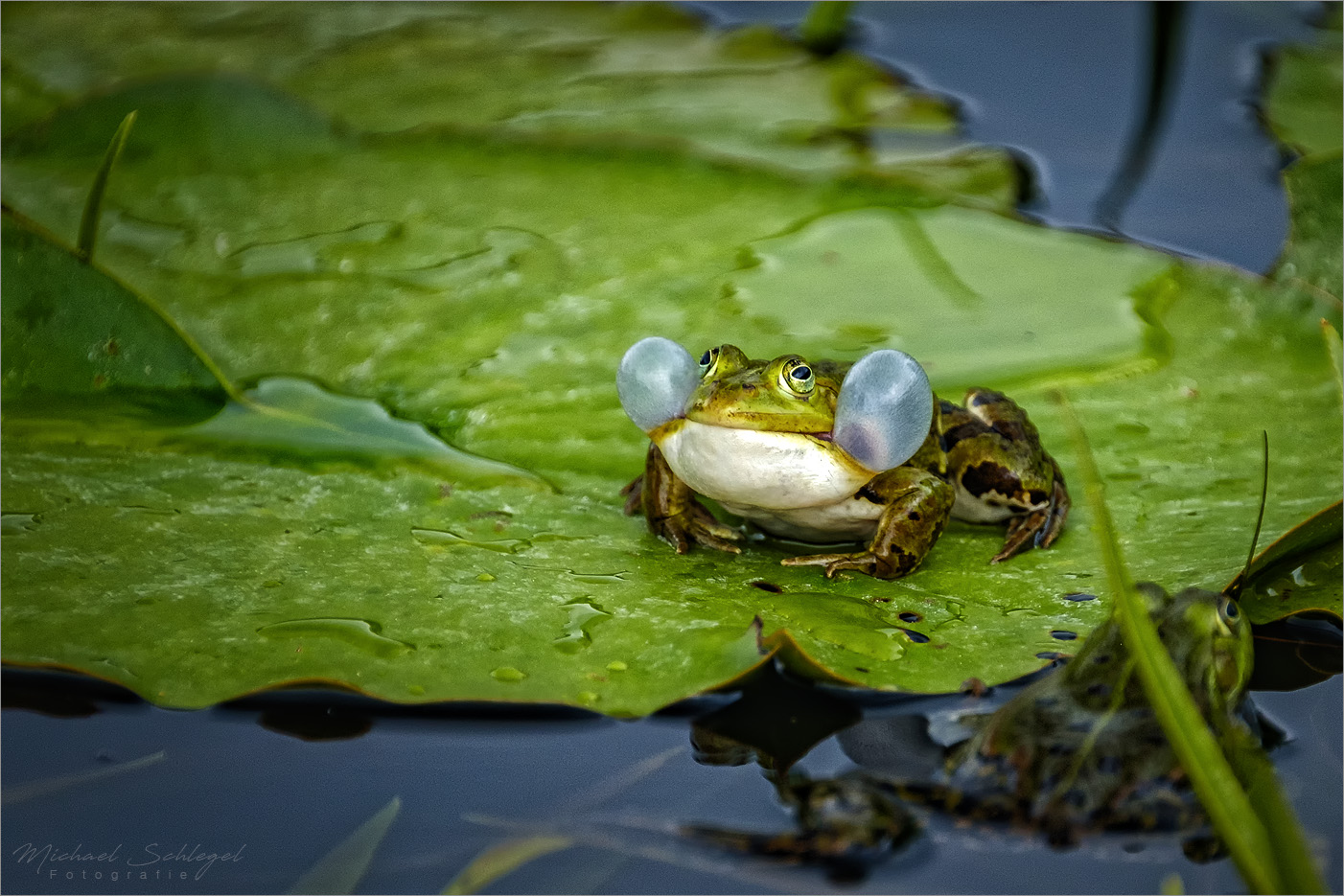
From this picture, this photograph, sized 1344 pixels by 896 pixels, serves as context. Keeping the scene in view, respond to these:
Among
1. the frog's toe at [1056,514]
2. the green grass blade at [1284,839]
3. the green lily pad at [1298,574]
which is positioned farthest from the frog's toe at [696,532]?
the green grass blade at [1284,839]

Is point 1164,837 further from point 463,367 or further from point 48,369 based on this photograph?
point 48,369

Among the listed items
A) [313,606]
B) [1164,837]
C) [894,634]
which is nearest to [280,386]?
[313,606]

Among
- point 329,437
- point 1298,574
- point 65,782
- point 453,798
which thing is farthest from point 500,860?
point 1298,574

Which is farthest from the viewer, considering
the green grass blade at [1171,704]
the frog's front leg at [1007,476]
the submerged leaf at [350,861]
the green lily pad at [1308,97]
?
the green lily pad at [1308,97]

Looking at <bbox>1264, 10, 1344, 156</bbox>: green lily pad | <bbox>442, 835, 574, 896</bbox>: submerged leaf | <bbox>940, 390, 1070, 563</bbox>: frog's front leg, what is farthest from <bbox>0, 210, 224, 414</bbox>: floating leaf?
<bbox>1264, 10, 1344, 156</bbox>: green lily pad

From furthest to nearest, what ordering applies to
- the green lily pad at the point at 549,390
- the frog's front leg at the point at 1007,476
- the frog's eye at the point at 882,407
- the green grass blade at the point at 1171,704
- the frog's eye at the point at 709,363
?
the frog's front leg at the point at 1007,476 < the frog's eye at the point at 709,363 < the frog's eye at the point at 882,407 < the green lily pad at the point at 549,390 < the green grass blade at the point at 1171,704

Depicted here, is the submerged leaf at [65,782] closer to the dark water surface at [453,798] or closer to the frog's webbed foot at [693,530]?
the dark water surface at [453,798]

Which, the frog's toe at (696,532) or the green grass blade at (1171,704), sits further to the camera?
the frog's toe at (696,532)
